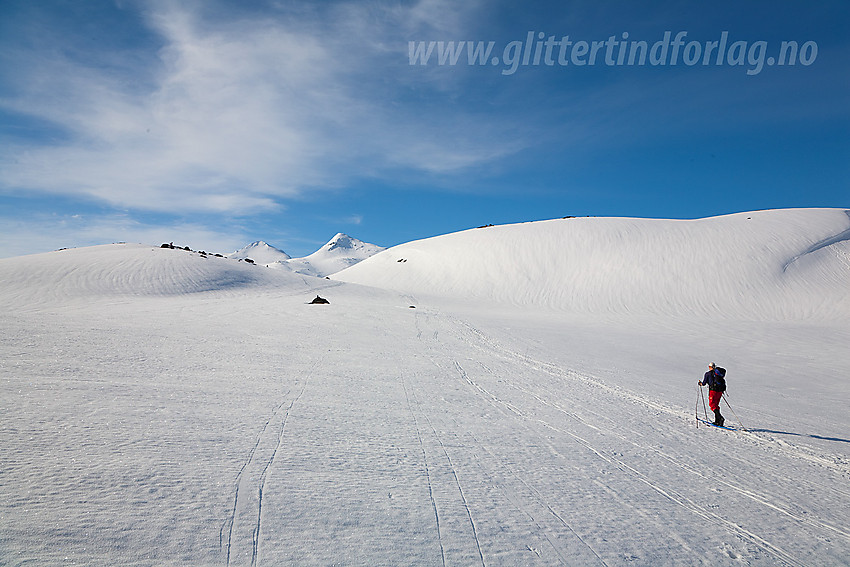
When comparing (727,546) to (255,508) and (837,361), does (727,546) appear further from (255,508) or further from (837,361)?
(837,361)

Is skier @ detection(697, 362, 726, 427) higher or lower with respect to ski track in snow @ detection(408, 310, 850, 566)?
higher

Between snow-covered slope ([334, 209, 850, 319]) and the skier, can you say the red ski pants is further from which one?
snow-covered slope ([334, 209, 850, 319])

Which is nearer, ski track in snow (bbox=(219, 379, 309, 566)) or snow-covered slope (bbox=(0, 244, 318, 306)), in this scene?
ski track in snow (bbox=(219, 379, 309, 566))

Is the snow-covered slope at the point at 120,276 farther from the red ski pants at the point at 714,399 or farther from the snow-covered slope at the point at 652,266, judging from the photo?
the red ski pants at the point at 714,399

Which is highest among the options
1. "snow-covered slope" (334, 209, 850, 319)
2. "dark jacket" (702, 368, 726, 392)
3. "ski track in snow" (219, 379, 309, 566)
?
"snow-covered slope" (334, 209, 850, 319)

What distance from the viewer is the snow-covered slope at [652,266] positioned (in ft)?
111

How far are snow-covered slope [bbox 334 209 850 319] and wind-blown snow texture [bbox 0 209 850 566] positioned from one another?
18.2m

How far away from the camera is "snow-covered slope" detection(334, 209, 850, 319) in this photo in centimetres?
3372

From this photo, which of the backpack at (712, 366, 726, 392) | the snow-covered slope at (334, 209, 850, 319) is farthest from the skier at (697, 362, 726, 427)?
the snow-covered slope at (334, 209, 850, 319)

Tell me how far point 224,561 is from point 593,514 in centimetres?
344

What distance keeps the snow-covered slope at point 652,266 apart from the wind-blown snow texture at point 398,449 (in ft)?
59.5

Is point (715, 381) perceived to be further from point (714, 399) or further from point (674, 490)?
point (674, 490)

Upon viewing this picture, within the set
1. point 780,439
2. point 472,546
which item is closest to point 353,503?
point 472,546

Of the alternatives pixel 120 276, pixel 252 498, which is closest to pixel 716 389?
pixel 252 498
